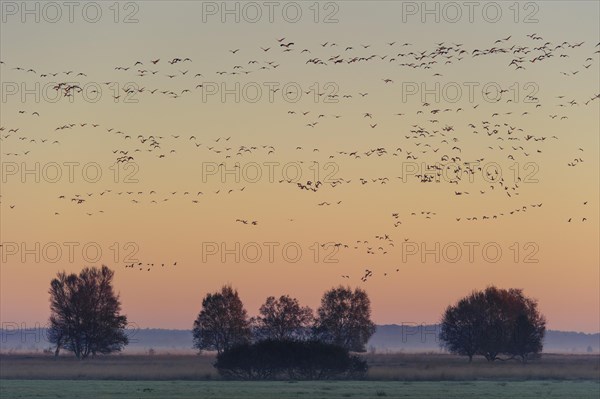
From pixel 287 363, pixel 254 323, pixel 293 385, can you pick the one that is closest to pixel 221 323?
pixel 254 323

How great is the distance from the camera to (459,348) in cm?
16150

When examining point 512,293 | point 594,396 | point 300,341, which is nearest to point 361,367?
point 300,341

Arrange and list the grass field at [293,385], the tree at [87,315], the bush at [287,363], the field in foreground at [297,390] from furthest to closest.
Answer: the tree at [87,315]
the bush at [287,363]
the grass field at [293,385]
the field in foreground at [297,390]

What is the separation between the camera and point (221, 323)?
16325cm

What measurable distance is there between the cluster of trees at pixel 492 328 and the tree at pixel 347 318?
14.0 metres

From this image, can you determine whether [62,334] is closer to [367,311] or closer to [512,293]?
[367,311]

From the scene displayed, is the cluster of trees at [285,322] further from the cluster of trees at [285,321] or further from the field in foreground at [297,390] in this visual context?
the field in foreground at [297,390]

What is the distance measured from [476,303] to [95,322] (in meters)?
47.7

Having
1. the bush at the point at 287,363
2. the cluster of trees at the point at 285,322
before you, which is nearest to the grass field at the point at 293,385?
the bush at the point at 287,363

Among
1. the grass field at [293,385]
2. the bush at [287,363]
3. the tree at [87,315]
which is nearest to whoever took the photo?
the grass field at [293,385]

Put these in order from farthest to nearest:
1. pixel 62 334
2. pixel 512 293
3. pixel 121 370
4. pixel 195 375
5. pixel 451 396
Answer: pixel 512 293 → pixel 62 334 → pixel 121 370 → pixel 195 375 → pixel 451 396

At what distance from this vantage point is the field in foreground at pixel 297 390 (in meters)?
69.3

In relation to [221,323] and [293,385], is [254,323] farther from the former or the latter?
[293,385]

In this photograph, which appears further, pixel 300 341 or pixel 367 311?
pixel 367 311
